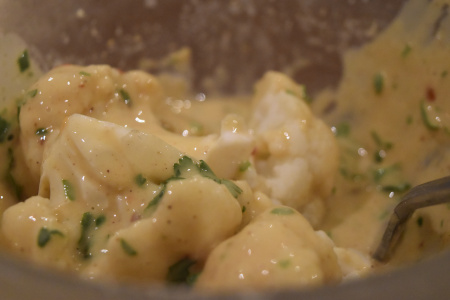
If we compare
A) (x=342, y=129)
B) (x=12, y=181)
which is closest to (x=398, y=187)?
(x=342, y=129)

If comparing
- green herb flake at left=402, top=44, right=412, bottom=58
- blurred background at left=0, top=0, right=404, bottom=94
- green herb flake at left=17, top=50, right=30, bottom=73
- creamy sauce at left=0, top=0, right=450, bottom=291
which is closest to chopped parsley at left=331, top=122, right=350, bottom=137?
creamy sauce at left=0, top=0, right=450, bottom=291

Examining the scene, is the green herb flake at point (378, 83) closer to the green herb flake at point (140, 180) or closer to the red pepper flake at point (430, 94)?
the red pepper flake at point (430, 94)

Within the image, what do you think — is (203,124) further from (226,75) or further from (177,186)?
(177,186)

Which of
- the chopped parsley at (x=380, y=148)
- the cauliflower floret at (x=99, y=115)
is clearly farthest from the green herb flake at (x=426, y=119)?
the cauliflower floret at (x=99, y=115)

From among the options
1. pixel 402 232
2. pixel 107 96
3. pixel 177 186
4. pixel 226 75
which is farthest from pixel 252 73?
pixel 177 186

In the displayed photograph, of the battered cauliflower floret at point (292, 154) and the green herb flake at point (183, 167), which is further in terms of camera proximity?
the battered cauliflower floret at point (292, 154)

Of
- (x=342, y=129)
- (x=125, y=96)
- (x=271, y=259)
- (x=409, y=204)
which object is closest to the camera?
(x=271, y=259)

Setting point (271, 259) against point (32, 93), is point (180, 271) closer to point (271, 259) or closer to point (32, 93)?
point (271, 259)
